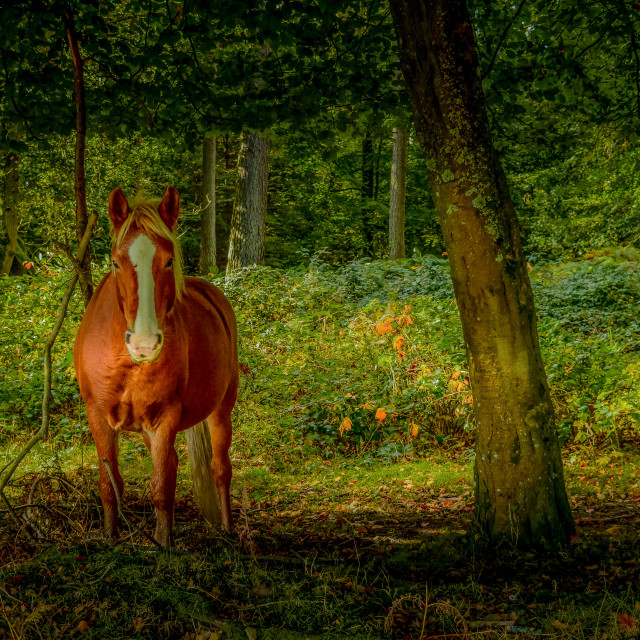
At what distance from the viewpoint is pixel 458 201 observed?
3.63m

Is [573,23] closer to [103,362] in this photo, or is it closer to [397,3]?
[397,3]

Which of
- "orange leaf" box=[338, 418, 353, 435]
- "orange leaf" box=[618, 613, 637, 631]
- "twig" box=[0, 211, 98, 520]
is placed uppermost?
"twig" box=[0, 211, 98, 520]

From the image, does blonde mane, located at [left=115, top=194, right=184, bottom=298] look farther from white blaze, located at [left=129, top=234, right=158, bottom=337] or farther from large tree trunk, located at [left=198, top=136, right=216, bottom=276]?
large tree trunk, located at [left=198, top=136, right=216, bottom=276]

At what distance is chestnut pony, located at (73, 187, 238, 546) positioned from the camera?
319cm

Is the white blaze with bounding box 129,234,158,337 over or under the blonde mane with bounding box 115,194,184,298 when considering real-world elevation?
under

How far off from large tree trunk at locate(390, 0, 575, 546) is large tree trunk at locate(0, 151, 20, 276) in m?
12.4

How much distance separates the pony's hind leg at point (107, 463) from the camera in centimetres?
367

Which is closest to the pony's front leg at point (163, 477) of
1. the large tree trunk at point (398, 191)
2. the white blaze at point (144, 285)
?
the white blaze at point (144, 285)

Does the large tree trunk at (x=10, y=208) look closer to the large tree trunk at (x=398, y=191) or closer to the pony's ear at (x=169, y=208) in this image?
the large tree trunk at (x=398, y=191)

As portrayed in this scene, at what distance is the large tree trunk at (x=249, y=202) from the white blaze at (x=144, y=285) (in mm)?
11026

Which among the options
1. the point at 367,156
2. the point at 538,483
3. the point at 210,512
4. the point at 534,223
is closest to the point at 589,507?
the point at 538,483

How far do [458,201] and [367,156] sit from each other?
1019 inches

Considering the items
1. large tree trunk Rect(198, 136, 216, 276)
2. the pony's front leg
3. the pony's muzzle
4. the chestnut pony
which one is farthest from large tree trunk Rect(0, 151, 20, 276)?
the pony's muzzle

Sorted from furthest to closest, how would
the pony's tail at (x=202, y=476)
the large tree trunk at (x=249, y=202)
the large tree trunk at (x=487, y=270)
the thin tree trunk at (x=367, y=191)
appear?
1. the thin tree trunk at (x=367, y=191)
2. the large tree trunk at (x=249, y=202)
3. the pony's tail at (x=202, y=476)
4. the large tree trunk at (x=487, y=270)
